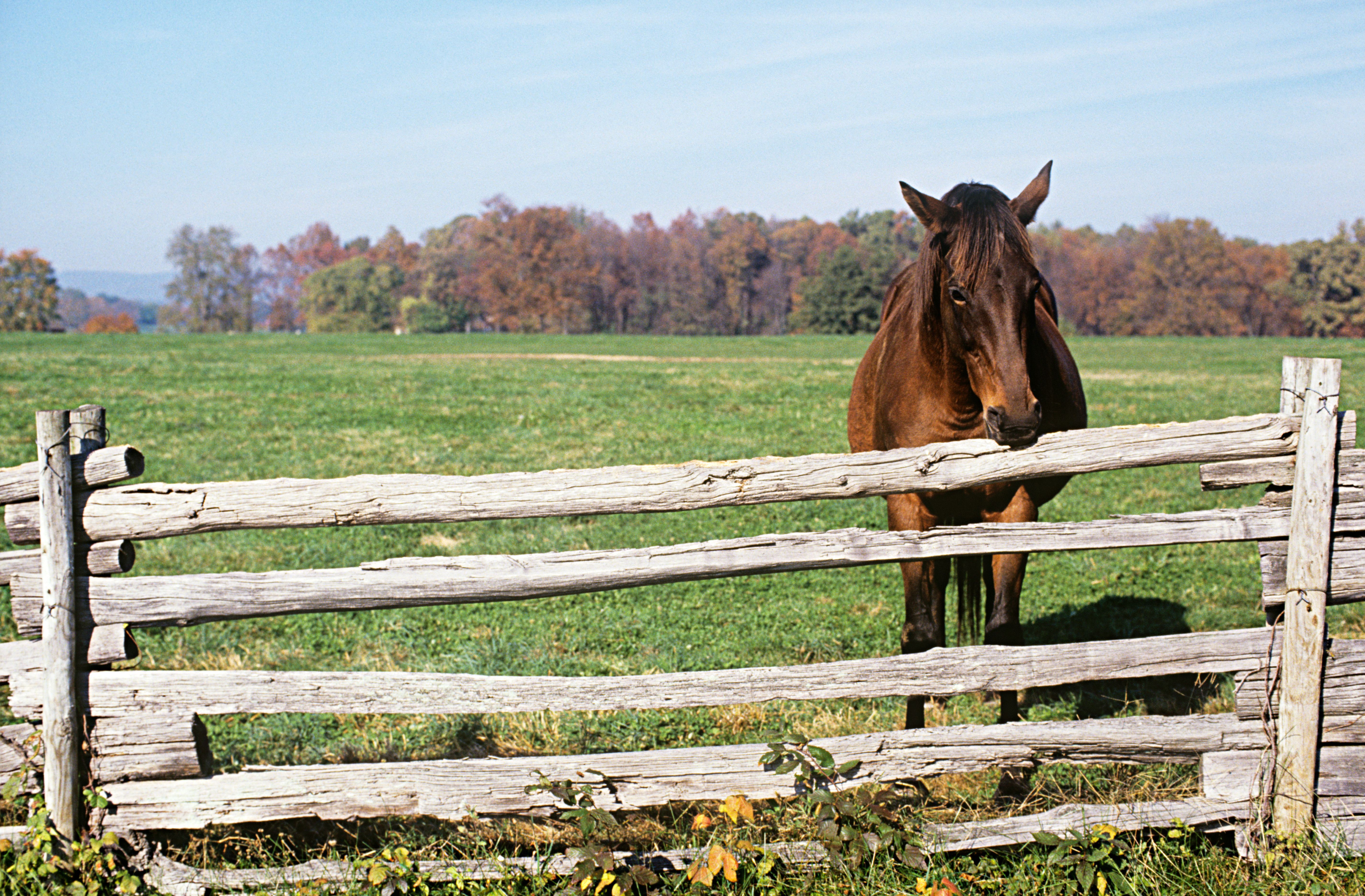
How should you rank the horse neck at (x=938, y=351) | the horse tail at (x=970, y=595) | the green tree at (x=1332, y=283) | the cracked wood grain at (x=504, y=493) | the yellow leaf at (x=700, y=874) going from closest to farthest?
the yellow leaf at (x=700, y=874), the cracked wood grain at (x=504, y=493), the horse neck at (x=938, y=351), the horse tail at (x=970, y=595), the green tree at (x=1332, y=283)

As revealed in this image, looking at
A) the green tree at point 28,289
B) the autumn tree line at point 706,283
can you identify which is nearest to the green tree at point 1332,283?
the autumn tree line at point 706,283

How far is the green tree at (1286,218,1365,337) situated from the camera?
75.1 meters

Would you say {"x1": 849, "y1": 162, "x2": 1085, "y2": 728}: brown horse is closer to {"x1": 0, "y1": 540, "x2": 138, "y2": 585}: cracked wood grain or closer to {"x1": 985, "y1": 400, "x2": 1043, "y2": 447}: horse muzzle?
{"x1": 985, "y1": 400, "x2": 1043, "y2": 447}: horse muzzle

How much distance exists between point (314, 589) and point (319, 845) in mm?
1168

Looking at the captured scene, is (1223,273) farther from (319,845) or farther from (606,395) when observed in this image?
(319,845)

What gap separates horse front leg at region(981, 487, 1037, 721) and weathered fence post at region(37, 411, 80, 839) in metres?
3.76

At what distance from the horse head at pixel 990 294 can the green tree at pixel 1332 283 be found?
8703cm

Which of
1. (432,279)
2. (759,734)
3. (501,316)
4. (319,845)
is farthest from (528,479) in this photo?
(432,279)

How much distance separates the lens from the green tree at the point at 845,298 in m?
80.9

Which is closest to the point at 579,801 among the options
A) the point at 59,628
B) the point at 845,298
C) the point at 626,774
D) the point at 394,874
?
the point at 626,774

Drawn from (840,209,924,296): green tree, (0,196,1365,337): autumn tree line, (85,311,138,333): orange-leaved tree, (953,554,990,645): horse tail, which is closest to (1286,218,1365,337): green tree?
(0,196,1365,337): autumn tree line

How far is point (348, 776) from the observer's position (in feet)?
11.5

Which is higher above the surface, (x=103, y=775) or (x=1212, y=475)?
(x=1212, y=475)

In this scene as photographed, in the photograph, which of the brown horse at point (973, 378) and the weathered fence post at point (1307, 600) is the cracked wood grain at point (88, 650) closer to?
the brown horse at point (973, 378)
